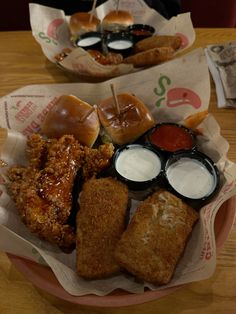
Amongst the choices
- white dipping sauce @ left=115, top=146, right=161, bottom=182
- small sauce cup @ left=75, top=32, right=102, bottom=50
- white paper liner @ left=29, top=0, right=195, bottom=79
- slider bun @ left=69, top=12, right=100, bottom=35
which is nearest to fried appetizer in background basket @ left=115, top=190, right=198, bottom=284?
white dipping sauce @ left=115, top=146, right=161, bottom=182

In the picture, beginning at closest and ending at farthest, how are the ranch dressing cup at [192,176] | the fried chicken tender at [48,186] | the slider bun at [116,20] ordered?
the fried chicken tender at [48,186]
the ranch dressing cup at [192,176]
the slider bun at [116,20]

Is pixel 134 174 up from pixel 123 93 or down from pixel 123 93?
down

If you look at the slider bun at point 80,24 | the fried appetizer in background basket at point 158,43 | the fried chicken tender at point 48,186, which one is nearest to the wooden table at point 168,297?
the fried chicken tender at point 48,186

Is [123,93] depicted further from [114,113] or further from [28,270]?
[28,270]

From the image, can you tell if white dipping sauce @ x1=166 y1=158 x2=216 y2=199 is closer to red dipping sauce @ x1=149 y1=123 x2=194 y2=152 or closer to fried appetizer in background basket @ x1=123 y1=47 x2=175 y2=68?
red dipping sauce @ x1=149 y1=123 x2=194 y2=152

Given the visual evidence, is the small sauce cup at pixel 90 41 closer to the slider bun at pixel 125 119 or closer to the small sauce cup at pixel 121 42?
the small sauce cup at pixel 121 42

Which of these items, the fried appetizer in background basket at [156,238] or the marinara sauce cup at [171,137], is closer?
the fried appetizer in background basket at [156,238]

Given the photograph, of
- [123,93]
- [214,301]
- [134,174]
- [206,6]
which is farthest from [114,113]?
[206,6]
